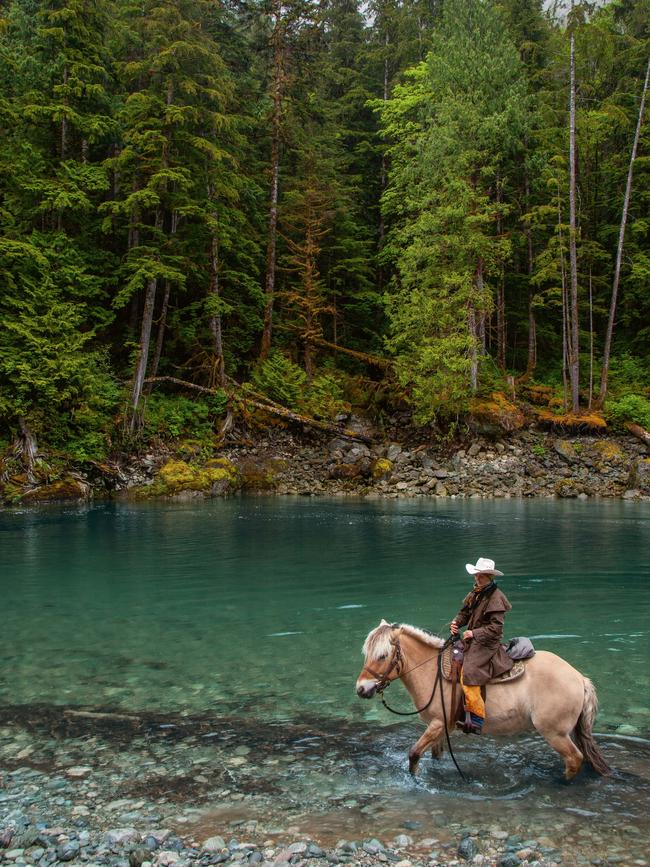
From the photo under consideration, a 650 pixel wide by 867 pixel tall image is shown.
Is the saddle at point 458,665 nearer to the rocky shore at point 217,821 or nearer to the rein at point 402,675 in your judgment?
the rein at point 402,675

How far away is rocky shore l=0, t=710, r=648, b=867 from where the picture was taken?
4.13 m

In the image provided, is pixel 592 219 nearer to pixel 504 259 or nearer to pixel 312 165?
pixel 504 259

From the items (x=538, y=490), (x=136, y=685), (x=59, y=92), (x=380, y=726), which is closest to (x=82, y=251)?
(x=59, y=92)

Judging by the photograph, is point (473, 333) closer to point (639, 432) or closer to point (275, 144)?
point (639, 432)

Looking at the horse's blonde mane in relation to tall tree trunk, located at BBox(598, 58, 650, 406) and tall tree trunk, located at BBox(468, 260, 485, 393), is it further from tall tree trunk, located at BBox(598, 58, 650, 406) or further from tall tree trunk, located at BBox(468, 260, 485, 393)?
tall tree trunk, located at BBox(598, 58, 650, 406)

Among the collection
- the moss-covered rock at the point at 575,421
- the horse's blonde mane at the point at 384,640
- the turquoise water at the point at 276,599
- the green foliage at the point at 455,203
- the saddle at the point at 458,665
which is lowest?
the turquoise water at the point at 276,599

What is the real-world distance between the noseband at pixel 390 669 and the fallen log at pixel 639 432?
94.1 feet

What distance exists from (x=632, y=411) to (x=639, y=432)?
1472mm

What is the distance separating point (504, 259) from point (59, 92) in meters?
25.0

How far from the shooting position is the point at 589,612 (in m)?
10.9

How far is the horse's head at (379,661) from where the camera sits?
5246 millimetres

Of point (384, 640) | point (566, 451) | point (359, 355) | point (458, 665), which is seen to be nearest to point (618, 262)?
point (566, 451)

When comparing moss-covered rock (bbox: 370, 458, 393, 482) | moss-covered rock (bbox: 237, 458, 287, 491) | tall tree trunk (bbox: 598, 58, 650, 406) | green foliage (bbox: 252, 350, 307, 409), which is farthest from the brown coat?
tall tree trunk (bbox: 598, 58, 650, 406)

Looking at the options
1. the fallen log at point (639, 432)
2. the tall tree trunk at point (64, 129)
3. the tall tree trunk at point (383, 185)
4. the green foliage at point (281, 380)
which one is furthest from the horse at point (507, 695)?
the tall tree trunk at point (383, 185)
